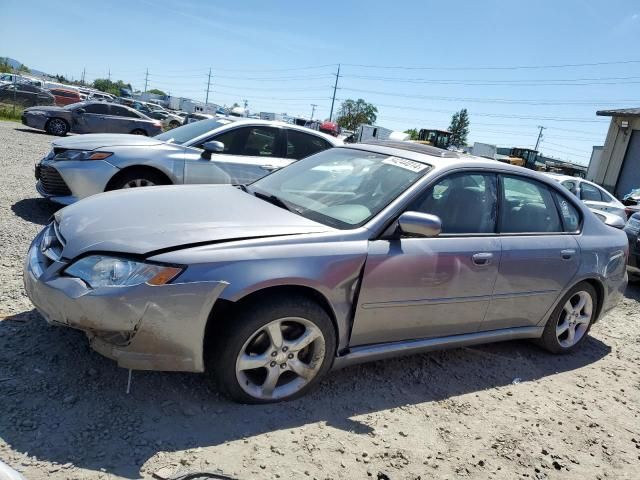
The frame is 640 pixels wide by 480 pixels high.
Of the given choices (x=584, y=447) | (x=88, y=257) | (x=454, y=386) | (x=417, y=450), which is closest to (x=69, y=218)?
(x=88, y=257)

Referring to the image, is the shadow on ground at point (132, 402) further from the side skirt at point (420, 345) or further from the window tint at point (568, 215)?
the window tint at point (568, 215)

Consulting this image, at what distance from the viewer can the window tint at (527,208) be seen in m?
3.86

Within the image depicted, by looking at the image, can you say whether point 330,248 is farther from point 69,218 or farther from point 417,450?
point 69,218

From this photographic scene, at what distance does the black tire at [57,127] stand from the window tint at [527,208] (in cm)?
1807

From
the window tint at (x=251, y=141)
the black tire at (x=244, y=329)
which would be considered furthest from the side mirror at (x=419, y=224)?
the window tint at (x=251, y=141)

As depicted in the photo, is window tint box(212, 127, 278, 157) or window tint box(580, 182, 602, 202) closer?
window tint box(212, 127, 278, 157)

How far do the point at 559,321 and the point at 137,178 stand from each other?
469 centimetres

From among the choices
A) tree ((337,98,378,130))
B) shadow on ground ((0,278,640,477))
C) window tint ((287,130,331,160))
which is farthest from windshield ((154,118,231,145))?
tree ((337,98,378,130))

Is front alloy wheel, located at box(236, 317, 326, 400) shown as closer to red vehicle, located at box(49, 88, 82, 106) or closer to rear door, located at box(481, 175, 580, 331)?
rear door, located at box(481, 175, 580, 331)

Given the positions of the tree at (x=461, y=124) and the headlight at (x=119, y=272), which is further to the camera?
the tree at (x=461, y=124)

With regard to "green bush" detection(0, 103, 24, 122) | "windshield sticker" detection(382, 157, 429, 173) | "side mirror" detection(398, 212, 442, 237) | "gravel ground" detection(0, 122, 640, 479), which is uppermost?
"windshield sticker" detection(382, 157, 429, 173)

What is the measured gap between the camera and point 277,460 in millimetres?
2537

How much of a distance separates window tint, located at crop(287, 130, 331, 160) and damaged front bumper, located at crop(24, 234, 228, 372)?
15.0ft

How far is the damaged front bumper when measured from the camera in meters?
2.51
